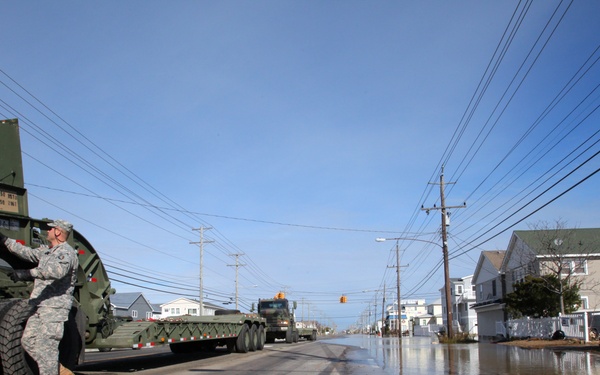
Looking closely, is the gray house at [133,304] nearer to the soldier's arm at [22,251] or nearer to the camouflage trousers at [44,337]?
the soldier's arm at [22,251]

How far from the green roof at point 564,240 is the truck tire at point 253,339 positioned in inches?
802

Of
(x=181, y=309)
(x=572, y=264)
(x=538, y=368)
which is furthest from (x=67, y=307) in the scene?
(x=181, y=309)

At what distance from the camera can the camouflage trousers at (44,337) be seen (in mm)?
5301

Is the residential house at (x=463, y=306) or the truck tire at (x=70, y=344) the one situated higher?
the truck tire at (x=70, y=344)

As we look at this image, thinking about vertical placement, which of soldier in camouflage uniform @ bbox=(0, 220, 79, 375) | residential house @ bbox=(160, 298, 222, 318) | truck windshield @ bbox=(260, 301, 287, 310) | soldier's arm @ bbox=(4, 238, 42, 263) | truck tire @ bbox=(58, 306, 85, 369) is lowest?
residential house @ bbox=(160, 298, 222, 318)

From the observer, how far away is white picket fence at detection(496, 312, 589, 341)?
2211 centimetres

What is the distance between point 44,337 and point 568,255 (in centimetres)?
3557

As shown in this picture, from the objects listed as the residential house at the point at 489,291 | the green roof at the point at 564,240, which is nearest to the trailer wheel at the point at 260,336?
the green roof at the point at 564,240

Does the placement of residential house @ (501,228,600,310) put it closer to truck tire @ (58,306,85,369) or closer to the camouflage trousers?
truck tire @ (58,306,85,369)

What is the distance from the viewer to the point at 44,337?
5.35m

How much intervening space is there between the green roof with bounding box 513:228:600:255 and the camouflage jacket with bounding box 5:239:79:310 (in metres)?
32.1

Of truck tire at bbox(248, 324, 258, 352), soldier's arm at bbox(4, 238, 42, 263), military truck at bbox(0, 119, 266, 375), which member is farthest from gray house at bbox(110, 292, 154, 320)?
soldier's arm at bbox(4, 238, 42, 263)

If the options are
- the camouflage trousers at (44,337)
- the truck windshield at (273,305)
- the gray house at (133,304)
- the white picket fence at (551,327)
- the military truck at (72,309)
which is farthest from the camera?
the gray house at (133,304)

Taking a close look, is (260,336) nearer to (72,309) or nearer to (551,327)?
(551,327)
